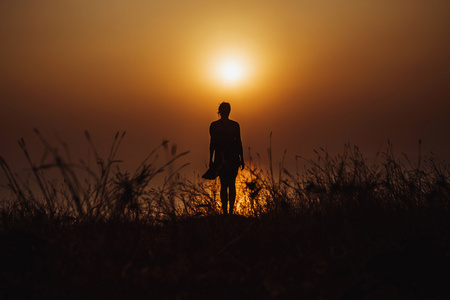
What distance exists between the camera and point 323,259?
346 centimetres

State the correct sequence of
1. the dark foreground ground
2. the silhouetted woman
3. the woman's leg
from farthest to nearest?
the silhouetted woman
the woman's leg
the dark foreground ground

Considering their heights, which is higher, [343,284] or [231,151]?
[231,151]

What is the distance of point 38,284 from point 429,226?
343 cm

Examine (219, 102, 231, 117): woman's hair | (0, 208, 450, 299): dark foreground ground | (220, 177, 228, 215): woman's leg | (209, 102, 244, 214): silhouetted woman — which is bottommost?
(0, 208, 450, 299): dark foreground ground

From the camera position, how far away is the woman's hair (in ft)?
26.1

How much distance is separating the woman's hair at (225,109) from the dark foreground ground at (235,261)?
387 cm

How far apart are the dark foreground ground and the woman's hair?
12.7ft

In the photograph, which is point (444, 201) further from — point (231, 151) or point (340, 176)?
point (231, 151)

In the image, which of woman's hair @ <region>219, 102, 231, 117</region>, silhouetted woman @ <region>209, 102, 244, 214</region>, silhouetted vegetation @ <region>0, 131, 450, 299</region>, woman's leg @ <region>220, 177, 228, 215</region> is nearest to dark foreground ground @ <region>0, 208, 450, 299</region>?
silhouetted vegetation @ <region>0, 131, 450, 299</region>

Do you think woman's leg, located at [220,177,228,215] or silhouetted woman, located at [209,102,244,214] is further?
silhouetted woman, located at [209,102,244,214]

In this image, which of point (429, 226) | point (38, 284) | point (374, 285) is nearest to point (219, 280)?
point (374, 285)

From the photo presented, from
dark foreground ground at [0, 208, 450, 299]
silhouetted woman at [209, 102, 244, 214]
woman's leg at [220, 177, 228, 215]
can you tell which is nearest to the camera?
dark foreground ground at [0, 208, 450, 299]

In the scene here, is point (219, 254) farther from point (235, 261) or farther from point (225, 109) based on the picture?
point (225, 109)

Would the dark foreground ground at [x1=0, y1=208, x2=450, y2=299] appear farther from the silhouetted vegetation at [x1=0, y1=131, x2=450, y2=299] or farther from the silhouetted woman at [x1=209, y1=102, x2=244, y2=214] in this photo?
the silhouetted woman at [x1=209, y1=102, x2=244, y2=214]
